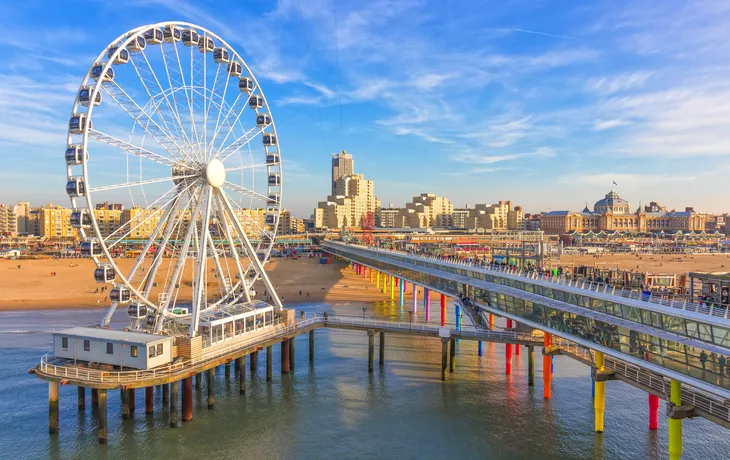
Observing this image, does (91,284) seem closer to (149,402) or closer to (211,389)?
(149,402)

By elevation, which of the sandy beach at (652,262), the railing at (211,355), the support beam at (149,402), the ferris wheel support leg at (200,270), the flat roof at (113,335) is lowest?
the support beam at (149,402)

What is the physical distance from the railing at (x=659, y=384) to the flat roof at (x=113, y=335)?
75.7 feet

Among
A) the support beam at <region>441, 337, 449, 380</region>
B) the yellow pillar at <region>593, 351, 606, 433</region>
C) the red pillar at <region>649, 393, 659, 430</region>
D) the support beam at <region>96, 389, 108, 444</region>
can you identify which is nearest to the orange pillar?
the yellow pillar at <region>593, 351, 606, 433</region>

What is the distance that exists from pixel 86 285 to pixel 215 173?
61972 mm

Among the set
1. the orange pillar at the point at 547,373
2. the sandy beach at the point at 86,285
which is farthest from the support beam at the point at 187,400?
the sandy beach at the point at 86,285

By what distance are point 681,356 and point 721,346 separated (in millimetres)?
1782

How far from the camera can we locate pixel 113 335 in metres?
30.8

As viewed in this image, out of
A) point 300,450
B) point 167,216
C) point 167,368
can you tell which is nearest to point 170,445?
point 167,368

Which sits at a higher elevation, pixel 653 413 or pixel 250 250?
pixel 250 250

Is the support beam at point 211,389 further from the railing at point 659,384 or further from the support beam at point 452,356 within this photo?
the railing at point 659,384

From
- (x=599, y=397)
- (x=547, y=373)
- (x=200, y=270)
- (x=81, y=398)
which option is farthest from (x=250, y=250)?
(x=599, y=397)

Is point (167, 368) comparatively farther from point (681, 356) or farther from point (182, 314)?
point (681, 356)

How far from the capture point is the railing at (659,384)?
69.8 feet

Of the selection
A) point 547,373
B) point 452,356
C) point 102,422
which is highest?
point 547,373
